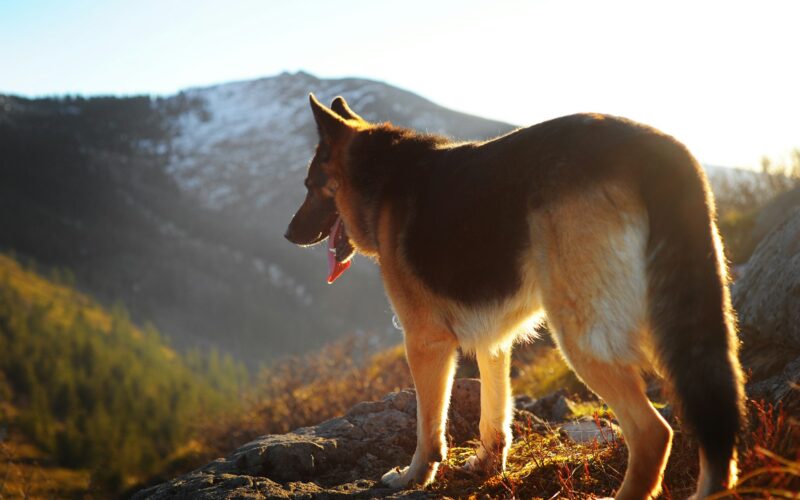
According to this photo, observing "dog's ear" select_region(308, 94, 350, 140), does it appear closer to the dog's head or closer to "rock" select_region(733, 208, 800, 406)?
the dog's head

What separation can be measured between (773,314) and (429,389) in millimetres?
2877

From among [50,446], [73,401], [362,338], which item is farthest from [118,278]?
[362,338]

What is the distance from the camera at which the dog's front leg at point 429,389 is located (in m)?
4.08

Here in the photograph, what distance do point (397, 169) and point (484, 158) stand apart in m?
1.07

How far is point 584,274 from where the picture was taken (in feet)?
9.82

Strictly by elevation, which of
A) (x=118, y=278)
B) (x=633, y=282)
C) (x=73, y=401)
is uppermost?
(x=118, y=278)

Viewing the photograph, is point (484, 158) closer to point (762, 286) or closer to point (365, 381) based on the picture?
point (762, 286)

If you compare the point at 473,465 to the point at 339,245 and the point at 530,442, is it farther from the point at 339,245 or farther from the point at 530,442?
the point at 339,245

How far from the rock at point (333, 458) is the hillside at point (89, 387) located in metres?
70.1

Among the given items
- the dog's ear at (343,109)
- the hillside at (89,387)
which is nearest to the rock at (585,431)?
the dog's ear at (343,109)

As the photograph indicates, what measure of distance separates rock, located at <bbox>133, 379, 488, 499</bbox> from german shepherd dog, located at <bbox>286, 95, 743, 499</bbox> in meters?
0.50

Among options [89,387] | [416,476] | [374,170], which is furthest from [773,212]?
[89,387]

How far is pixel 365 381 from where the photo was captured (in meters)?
13.0

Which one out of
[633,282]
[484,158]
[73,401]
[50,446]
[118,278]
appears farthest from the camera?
[118,278]
